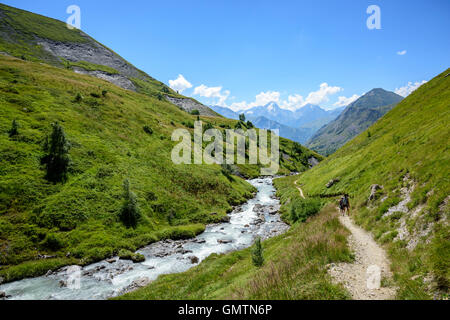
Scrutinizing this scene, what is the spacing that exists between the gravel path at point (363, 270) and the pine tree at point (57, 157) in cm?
4797

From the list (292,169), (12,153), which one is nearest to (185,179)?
(12,153)

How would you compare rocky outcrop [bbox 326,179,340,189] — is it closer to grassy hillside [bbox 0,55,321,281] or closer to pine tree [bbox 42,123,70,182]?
grassy hillside [bbox 0,55,321,281]

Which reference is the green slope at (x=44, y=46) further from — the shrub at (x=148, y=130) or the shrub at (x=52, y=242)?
the shrub at (x=52, y=242)

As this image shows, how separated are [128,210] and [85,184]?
1082cm

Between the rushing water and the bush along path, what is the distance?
23374mm

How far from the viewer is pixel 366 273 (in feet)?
39.3

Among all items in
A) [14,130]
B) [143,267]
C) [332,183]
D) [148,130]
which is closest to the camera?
[143,267]

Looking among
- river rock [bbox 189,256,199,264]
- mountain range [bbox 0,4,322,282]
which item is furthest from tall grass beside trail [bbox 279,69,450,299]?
mountain range [bbox 0,4,322,282]

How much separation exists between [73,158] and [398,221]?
5643cm

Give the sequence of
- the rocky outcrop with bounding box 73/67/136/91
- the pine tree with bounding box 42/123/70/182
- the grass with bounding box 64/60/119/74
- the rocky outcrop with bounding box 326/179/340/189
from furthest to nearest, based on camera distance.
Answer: the rocky outcrop with bounding box 73/67/136/91 → the grass with bounding box 64/60/119/74 → the rocky outcrop with bounding box 326/179/340/189 → the pine tree with bounding box 42/123/70/182

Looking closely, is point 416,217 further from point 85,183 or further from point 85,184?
point 85,183

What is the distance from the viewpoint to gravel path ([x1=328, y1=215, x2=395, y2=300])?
394 inches

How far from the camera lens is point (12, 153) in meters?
38.9

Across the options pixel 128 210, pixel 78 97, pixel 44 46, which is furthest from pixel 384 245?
pixel 44 46
